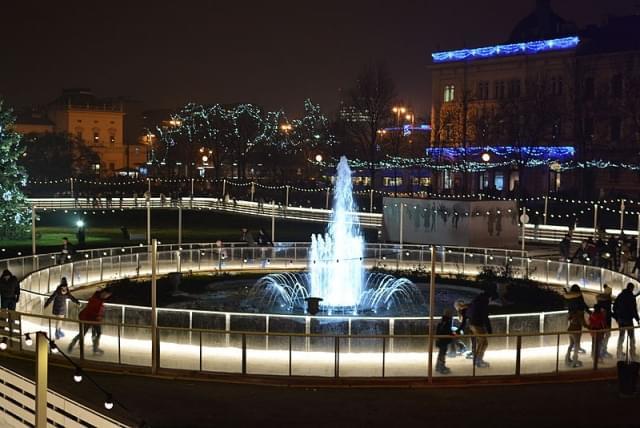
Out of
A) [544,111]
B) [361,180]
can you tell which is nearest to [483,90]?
[544,111]

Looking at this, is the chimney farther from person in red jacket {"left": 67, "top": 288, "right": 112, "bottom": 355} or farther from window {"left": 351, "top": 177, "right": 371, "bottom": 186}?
person in red jacket {"left": 67, "top": 288, "right": 112, "bottom": 355}

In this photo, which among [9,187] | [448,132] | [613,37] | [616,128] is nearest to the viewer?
[9,187]

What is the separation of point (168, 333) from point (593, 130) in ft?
217

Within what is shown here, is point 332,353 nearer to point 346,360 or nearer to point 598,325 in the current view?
point 346,360

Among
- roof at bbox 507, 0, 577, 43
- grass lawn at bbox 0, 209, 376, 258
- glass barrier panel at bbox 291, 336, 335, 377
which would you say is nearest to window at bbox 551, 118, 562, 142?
roof at bbox 507, 0, 577, 43

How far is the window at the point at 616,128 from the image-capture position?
79188 mm

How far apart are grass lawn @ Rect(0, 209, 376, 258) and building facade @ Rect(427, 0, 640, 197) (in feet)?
63.5

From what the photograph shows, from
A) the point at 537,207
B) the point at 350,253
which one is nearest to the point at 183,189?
the point at 537,207

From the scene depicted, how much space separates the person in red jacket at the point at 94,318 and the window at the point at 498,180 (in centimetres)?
7124

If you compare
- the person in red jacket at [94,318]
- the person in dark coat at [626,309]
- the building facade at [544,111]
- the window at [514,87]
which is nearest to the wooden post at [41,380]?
the person in red jacket at [94,318]

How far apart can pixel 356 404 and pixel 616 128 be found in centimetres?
7006

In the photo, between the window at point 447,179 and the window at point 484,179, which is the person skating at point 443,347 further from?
the window at point 447,179

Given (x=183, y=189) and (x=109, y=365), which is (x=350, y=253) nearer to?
(x=109, y=365)

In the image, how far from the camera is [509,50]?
295ft
